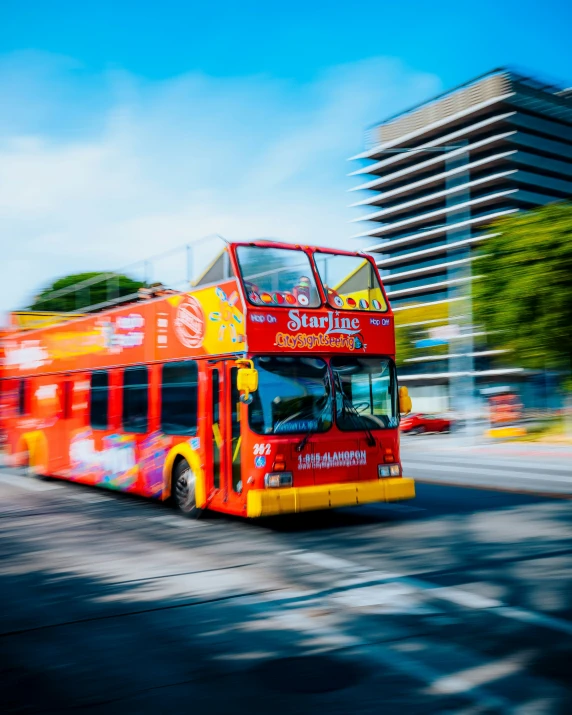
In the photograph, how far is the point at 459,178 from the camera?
89.8 m

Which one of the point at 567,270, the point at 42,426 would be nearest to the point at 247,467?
the point at 42,426

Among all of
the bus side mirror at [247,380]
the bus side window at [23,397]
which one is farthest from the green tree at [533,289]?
the bus side mirror at [247,380]

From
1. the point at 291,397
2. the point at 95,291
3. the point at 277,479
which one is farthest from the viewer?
the point at 95,291

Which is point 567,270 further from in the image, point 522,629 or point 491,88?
point 491,88

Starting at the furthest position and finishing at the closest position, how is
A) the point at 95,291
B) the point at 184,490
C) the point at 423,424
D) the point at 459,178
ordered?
the point at 459,178
the point at 423,424
the point at 95,291
the point at 184,490

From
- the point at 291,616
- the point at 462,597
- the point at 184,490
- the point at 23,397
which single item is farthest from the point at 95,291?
the point at 462,597

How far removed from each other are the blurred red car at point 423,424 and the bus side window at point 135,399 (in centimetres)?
2603

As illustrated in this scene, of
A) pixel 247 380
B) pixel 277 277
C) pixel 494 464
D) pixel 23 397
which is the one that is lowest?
pixel 494 464

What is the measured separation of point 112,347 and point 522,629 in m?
9.21

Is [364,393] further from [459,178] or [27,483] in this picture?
[459,178]

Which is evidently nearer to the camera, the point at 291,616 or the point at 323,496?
the point at 291,616

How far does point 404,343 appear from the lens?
60.3 m

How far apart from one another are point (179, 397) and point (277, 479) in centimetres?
237

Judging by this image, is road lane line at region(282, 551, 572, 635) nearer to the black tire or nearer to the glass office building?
the black tire
